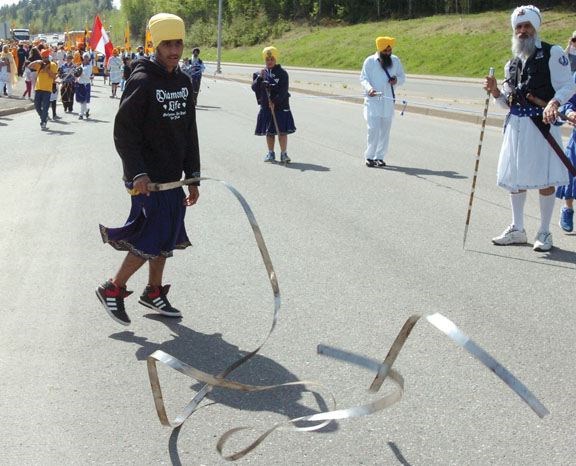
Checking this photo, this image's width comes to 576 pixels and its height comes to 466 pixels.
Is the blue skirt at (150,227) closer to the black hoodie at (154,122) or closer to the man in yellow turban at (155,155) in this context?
the man in yellow turban at (155,155)

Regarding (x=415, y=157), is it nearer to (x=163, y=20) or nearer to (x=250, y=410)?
(x=163, y=20)

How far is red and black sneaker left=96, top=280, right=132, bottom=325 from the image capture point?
18.5ft

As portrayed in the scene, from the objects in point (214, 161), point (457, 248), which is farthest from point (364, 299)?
point (214, 161)

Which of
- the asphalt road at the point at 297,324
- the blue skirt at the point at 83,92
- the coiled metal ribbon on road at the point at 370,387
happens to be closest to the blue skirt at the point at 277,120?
the asphalt road at the point at 297,324

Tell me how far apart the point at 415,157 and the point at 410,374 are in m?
9.77

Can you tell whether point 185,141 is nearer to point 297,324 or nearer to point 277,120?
point 297,324

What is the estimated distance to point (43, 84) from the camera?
66.7 ft

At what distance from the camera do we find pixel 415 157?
14.3 metres

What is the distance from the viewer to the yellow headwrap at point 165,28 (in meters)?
5.30

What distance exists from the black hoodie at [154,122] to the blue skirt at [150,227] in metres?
0.14

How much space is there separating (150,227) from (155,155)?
447mm

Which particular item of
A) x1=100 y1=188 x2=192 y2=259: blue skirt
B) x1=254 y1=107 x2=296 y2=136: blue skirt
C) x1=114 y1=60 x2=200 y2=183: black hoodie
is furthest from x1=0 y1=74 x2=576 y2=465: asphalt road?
x1=254 y1=107 x2=296 y2=136: blue skirt

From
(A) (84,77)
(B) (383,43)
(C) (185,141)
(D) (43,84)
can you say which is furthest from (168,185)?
(A) (84,77)

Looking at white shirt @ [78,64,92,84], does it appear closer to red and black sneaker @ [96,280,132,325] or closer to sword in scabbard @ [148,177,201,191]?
red and black sneaker @ [96,280,132,325]
